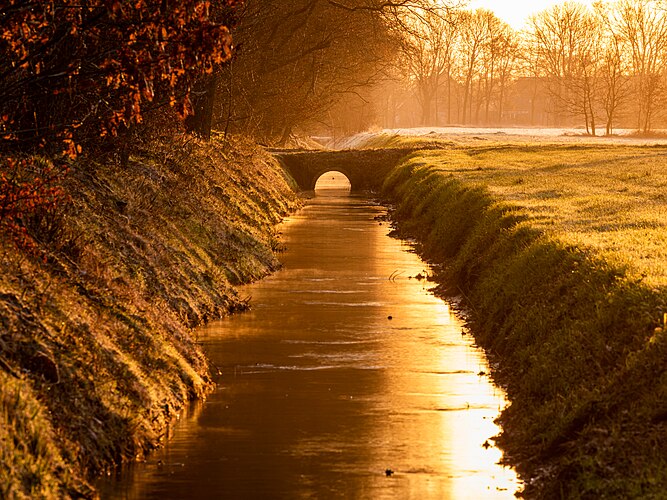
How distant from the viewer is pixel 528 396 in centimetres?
1490

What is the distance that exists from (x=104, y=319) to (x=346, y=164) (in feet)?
188

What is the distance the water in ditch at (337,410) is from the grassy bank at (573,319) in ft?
1.86

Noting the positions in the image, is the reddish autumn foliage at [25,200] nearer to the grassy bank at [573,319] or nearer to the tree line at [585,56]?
the grassy bank at [573,319]

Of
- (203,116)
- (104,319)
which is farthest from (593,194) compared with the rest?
(104,319)

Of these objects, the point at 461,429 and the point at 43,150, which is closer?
the point at 461,429

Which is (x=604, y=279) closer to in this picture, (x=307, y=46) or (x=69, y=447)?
(x=69, y=447)

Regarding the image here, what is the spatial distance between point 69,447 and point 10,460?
1.27 m

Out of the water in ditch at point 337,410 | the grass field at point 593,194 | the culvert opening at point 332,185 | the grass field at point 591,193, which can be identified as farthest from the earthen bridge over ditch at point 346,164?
the water in ditch at point 337,410

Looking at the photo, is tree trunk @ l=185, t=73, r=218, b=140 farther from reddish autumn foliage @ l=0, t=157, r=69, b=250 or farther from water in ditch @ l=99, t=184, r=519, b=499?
reddish autumn foliage @ l=0, t=157, r=69, b=250

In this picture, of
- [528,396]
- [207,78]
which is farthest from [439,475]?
[207,78]

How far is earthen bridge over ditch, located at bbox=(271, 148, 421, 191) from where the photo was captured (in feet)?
231

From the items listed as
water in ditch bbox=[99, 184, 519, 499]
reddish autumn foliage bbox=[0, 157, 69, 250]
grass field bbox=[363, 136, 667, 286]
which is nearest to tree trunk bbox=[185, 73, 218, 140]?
grass field bbox=[363, 136, 667, 286]

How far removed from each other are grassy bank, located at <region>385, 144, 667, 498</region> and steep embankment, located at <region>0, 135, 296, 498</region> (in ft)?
14.3

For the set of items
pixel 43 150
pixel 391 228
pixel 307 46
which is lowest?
pixel 391 228
